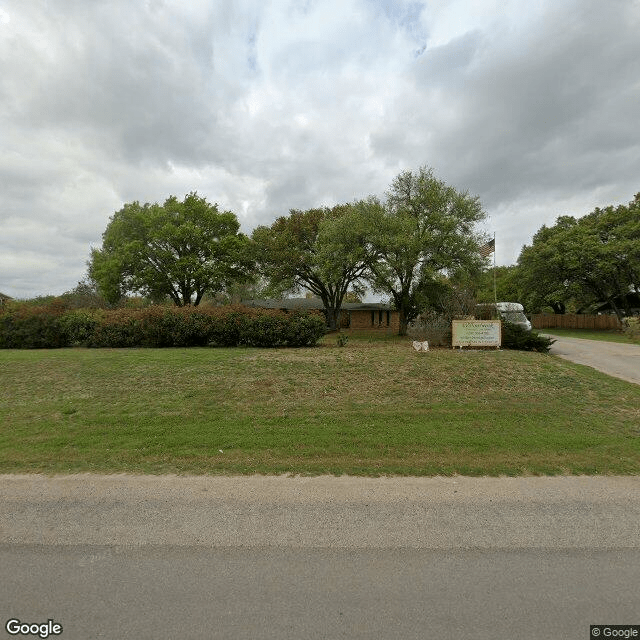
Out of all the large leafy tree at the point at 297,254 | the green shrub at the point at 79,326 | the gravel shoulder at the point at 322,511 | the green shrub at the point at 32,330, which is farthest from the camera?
the large leafy tree at the point at 297,254

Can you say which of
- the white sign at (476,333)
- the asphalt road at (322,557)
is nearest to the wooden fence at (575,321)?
the white sign at (476,333)

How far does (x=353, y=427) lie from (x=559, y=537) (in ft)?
10.9

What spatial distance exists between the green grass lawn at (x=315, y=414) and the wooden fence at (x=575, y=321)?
33301mm

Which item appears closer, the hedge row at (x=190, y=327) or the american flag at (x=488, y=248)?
the hedge row at (x=190, y=327)

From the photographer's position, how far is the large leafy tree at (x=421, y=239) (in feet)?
62.8

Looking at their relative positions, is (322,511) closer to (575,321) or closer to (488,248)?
(488,248)

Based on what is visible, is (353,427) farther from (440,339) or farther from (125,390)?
(440,339)

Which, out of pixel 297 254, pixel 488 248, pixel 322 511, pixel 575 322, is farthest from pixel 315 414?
pixel 575 322

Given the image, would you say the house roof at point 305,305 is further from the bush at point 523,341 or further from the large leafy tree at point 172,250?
the bush at point 523,341

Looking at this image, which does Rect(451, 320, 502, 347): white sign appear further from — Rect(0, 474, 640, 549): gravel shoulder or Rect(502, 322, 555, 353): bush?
Rect(0, 474, 640, 549): gravel shoulder

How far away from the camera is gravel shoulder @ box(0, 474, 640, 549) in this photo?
9.80 ft

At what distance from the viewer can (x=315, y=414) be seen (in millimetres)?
6703

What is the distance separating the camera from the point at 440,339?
46.4 feet

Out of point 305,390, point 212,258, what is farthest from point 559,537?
point 212,258
